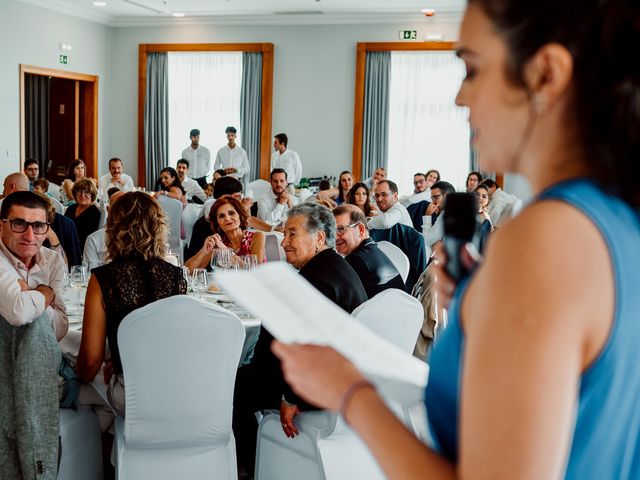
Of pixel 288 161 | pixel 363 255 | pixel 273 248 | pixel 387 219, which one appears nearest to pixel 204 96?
pixel 288 161

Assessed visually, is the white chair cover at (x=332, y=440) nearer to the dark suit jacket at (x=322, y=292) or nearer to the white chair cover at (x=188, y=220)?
the dark suit jacket at (x=322, y=292)

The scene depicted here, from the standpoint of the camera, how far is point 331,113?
13852 mm

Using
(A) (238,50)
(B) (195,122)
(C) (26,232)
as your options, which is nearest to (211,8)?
(A) (238,50)

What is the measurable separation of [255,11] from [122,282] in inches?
439

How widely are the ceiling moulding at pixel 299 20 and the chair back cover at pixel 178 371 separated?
11.1 metres

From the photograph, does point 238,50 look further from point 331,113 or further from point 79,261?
point 79,261

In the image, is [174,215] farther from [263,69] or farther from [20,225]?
[263,69]

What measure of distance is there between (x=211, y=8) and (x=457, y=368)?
1335 cm

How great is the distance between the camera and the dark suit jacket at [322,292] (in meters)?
3.17

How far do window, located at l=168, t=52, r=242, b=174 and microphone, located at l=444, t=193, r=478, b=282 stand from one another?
13.5 metres

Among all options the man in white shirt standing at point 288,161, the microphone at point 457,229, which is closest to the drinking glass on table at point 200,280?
the microphone at point 457,229

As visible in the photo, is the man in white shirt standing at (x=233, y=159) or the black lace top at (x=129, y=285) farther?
the man in white shirt standing at (x=233, y=159)

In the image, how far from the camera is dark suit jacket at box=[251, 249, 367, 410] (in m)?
3.17

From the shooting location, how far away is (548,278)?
667mm
